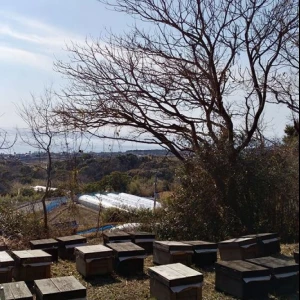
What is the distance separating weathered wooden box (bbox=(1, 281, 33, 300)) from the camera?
387 centimetres

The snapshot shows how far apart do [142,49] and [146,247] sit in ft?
14.6

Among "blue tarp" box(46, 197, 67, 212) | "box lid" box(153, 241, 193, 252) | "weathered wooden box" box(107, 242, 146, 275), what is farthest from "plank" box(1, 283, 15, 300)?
"blue tarp" box(46, 197, 67, 212)

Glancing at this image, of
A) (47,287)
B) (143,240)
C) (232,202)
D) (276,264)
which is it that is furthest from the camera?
(232,202)

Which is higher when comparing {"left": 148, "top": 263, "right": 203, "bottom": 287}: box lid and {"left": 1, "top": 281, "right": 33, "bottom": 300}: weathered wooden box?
{"left": 148, "top": 263, "right": 203, "bottom": 287}: box lid

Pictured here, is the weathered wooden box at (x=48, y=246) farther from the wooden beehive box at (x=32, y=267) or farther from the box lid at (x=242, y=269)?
the box lid at (x=242, y=269)

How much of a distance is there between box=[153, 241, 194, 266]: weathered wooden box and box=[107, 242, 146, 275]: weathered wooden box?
275 millimetres

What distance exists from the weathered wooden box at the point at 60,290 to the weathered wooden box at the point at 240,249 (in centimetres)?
228

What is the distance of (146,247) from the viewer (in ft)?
22.5

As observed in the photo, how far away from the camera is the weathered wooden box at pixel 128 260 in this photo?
5.57 meters

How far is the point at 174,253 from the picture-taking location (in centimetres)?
559

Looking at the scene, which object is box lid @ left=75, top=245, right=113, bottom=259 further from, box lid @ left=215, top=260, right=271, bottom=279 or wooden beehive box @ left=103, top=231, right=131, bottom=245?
box lid @ left=215, top=260, right=271, bottom=279

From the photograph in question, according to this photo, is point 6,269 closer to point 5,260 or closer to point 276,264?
point 5,260

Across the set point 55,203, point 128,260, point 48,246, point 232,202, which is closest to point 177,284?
point 128,260

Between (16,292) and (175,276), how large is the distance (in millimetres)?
1495
